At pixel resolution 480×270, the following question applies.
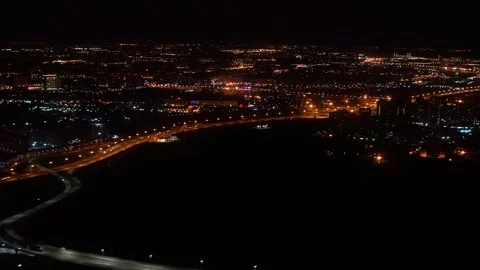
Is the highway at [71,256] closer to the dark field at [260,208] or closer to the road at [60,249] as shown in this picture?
the road at [60,249]

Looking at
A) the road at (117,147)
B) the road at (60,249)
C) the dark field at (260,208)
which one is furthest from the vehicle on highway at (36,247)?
the road at (117,147)

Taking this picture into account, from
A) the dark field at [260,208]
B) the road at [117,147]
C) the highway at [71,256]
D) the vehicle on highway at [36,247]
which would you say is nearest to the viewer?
the highway at [71,256]

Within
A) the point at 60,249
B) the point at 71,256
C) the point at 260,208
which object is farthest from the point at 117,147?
the point at 71,256

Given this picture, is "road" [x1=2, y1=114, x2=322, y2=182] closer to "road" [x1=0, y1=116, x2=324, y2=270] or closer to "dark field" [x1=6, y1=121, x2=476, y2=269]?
"road" [x1=0, y1=116, x2=324, y2=270]

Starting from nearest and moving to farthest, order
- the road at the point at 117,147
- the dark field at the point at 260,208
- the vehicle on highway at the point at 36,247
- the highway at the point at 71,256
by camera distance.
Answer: the highway at the point at 71,256
the vehicle on highway at the point at 36,247
the dark field at the point at 260,208
the road at the point at 117,147

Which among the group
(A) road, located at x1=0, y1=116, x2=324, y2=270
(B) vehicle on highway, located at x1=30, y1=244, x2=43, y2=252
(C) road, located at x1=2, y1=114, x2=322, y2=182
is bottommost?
(C) road, located at x1=2, y1=114, x2=322, y2=182

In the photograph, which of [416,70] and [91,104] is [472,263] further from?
[416,70]

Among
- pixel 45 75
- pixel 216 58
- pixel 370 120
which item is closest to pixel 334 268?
pixel 370 120

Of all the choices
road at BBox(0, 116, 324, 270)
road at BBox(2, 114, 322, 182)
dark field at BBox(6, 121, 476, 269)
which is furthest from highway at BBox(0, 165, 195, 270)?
road at BBox(2, 114, 322, 182)

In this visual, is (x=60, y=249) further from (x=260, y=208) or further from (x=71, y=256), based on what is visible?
(x=260, y=208)
